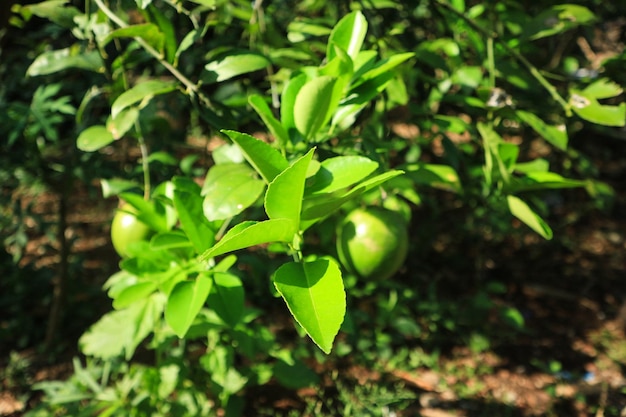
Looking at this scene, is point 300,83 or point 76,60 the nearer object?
point 300,83

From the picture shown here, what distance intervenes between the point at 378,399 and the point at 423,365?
2.52 ft

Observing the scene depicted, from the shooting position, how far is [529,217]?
81 centimetres

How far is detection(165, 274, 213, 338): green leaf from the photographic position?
0.72m

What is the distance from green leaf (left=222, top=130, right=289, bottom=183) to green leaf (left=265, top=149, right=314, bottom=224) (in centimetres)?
5

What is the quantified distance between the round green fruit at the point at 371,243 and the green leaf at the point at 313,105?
0.18 metres

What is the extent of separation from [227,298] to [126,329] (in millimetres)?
508

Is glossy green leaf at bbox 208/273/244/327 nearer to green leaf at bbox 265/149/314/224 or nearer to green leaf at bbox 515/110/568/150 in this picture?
green leaf at bbox 265/149/314/224

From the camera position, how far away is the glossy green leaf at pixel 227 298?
2.61 ft

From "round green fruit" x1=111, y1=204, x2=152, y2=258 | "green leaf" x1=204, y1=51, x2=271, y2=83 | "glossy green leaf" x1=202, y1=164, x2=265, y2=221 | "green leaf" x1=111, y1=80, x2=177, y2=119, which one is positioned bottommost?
"round green fruit" x1=111, y1=204, x2=152, y2=258

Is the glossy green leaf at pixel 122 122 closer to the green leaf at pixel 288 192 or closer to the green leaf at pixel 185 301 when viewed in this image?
the green leaf at pixel 185 301

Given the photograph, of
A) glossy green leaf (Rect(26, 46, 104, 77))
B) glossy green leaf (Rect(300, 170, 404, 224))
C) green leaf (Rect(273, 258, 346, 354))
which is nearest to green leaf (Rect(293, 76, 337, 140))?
glossy green leaf (Rect(300, 170, 404, 224))

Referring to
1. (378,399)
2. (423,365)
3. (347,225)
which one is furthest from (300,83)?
(423,365)

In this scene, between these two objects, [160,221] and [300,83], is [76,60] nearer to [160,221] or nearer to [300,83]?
[160,221]

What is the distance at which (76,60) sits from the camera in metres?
1.01
